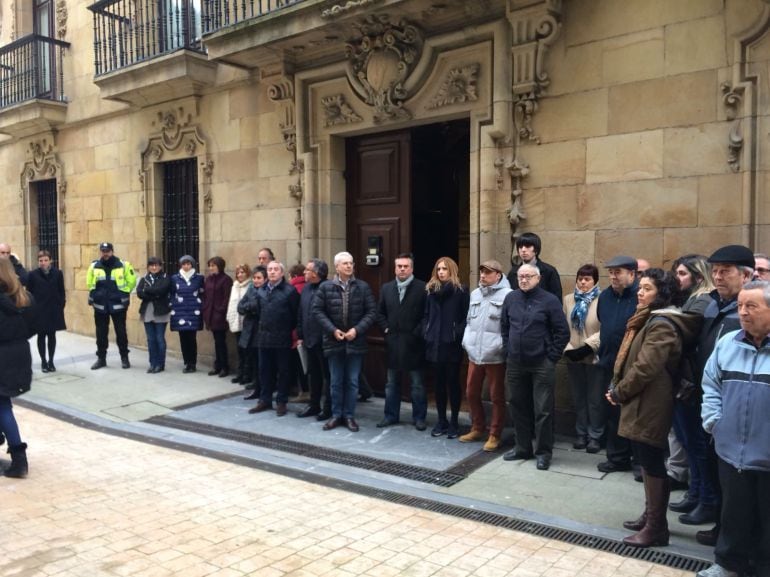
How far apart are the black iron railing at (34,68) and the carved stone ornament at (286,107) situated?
6.10 metres

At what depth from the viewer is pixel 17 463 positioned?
18.0 feet

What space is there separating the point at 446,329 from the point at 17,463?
12.9 ft

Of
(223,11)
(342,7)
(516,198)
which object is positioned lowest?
(516,198)

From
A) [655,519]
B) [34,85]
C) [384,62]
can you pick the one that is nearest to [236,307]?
[384,62]

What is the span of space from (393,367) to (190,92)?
5.96 m

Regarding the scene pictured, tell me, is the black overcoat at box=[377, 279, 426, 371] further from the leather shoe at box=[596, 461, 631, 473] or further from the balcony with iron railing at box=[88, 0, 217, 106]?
the balcony with iron railing at box=[88, 0, 217, 106]

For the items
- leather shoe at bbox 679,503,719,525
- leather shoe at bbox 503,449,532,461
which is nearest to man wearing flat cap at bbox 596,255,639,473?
leather shoe at bbox 503,449,532,461

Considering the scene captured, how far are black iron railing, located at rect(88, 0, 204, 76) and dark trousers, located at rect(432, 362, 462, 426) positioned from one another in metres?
6.46

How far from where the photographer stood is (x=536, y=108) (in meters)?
6.77

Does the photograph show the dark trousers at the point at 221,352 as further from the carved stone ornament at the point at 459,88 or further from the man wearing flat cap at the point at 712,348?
the man wearing flat cap at the point at 712,348

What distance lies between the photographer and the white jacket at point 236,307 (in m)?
8.85

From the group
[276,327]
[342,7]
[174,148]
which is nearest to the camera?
[342,7]

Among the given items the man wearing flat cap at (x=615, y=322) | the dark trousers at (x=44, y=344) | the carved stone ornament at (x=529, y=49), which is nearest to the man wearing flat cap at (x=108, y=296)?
the dark trousers at (x=44, y=344)

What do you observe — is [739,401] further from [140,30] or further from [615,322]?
[140,30]
